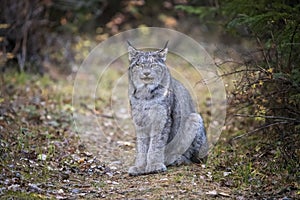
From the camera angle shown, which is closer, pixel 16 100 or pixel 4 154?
pixel 4 154

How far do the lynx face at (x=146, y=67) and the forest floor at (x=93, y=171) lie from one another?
42.0 inches

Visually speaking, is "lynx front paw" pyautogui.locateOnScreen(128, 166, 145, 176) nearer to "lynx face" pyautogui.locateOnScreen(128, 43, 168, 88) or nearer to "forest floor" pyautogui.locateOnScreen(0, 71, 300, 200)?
"forest floor" pyautogui.locateOnScreen(0, 71, 300, 200)

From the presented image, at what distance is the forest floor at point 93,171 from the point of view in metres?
4.95

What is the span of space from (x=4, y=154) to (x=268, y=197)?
9.62 ft

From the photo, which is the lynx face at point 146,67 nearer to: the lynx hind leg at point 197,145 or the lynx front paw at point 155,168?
A: the lynx hind leg at point 197,145

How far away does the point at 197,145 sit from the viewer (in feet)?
20.3

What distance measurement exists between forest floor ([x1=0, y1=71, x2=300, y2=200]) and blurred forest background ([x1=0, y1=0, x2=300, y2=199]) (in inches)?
1.1

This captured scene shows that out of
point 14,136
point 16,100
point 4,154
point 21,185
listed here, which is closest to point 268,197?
point 21,185

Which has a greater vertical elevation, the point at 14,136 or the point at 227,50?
the point at 227,50

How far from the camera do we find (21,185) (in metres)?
5.04

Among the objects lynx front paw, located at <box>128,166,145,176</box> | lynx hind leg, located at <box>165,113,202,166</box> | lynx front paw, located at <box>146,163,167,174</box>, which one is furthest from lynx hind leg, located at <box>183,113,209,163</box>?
lynx front paw, located at <box>128,166,145,176</box>

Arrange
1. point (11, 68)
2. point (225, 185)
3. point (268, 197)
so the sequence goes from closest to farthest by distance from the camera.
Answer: point (268, 197), point (225, 185), point (11, 68)

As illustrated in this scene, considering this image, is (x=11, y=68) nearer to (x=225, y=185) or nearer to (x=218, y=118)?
(x=218, y=118)

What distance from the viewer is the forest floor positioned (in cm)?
495
